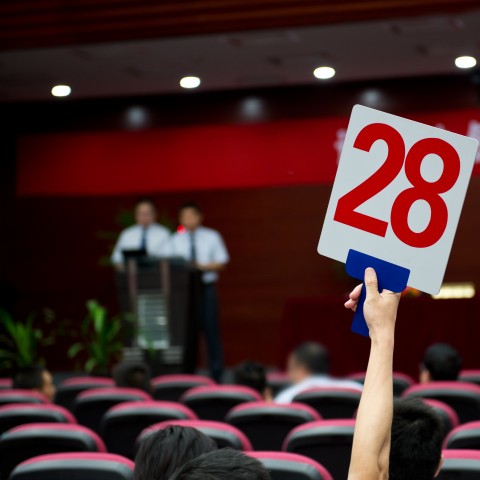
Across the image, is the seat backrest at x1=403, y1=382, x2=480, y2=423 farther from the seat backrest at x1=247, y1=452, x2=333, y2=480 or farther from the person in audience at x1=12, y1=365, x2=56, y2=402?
the person in audience at x1=12, y1=365, x2=56, y2=402

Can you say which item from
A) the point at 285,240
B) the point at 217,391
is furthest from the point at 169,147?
the point at 217,391

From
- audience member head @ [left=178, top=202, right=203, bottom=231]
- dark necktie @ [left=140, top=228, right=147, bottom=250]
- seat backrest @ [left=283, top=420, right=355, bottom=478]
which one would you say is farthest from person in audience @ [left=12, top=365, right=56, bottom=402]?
audience member head @ [left=178, top=202, right=203, bottom=231]

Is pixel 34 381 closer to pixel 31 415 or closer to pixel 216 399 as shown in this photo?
pixel 216 399

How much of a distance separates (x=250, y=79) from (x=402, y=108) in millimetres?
1577

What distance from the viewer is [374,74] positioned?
9.11 metres

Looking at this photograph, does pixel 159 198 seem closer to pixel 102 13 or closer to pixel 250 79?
pixel 250 79

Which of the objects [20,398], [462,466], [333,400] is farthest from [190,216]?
[462,466]

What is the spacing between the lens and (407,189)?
1.63 metres

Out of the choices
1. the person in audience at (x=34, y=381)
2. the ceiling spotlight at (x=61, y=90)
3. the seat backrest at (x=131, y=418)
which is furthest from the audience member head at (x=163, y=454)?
the ceiling spotlight at (x=61, y=90)

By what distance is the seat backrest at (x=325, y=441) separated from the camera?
312 cm

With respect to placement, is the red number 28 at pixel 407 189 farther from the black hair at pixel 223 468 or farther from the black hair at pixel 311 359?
the black hair at pixel 311 359

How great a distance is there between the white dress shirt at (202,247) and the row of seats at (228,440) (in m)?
4.55

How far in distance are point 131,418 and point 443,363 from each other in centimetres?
181

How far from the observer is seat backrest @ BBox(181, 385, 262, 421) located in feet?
13.9
